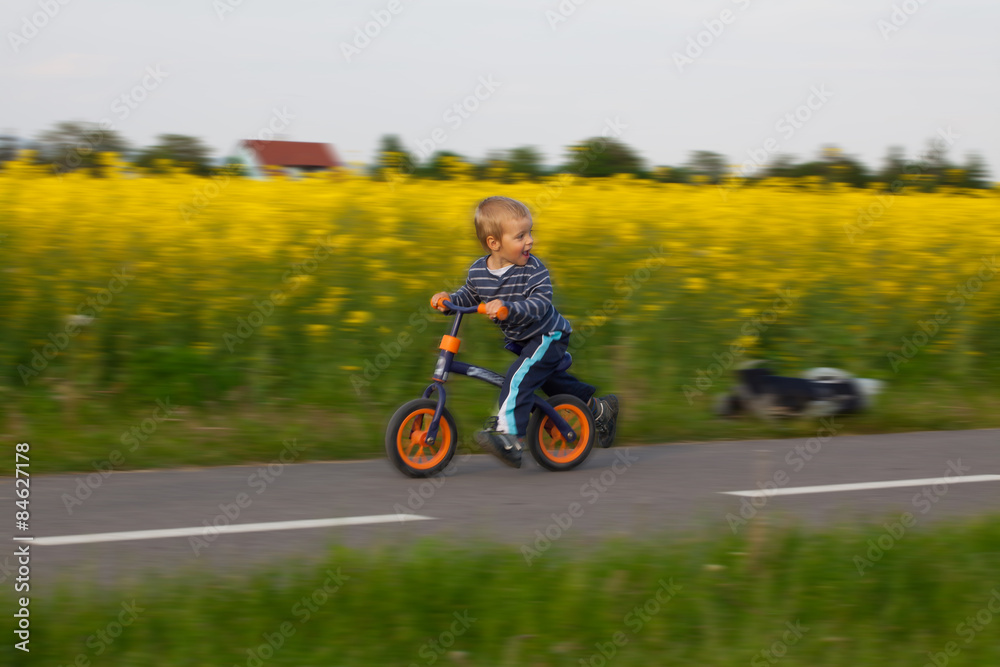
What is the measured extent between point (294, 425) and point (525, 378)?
6.24 feet

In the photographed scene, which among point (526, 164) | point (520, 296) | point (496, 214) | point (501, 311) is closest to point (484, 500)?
point (501, 311)

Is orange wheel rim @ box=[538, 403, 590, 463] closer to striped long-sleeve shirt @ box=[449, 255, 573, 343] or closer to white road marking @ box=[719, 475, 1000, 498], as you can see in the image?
striped long-sleeve shirt @ box=[449, 255, 573, 343]

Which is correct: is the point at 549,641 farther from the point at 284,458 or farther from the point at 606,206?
the point at 606,206

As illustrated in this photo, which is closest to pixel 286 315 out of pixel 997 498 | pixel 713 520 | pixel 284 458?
pixel 284 458

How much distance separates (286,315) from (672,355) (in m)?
2.90

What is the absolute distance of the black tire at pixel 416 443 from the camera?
6.18 metres

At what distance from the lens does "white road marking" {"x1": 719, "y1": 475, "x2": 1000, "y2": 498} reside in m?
5.95

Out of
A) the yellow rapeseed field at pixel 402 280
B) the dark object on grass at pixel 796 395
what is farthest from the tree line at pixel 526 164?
the dark object on grass at pixel 796 395

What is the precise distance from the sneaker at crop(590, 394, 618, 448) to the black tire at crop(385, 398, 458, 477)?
975 mm

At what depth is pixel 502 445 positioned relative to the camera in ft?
20.9

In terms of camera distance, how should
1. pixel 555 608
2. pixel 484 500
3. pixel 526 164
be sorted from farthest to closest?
pixel 526 164 → pixel 484 500 → pixel 555 608

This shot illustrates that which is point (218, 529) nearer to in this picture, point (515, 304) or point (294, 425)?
point (515, 304)

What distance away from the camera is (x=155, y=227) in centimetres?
927

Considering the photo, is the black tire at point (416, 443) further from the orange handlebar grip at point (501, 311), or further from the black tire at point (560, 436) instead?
the orange handlebar grip at point (501, 311)
